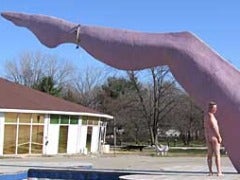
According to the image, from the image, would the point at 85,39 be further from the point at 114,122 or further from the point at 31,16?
the point at 114,122

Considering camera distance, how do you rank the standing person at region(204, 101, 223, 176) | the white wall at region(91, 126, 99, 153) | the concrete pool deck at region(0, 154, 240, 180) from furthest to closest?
the white wall at region(91, 126, 99, 153), the concrete pool deck at region(0, 154, 240, 180), the standing person at region(204, 101, 223, 176)

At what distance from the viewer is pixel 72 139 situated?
3891 cm

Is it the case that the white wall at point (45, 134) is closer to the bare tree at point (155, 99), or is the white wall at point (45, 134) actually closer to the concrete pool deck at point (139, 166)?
the concrete pool deck at point (139, 166)

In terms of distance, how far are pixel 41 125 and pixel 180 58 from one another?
2242cm

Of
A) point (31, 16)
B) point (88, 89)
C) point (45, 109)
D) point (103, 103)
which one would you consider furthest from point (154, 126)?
point (31, 16)

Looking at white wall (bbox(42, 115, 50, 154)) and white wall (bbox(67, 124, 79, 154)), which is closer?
white wall (bbox(42, 115, 50, 154))

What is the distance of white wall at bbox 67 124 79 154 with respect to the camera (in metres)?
38.7

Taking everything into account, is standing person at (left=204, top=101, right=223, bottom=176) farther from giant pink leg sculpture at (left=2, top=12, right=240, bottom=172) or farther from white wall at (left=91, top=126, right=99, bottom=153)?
white wall at (left=91, top=126, right=99, bottom=153)

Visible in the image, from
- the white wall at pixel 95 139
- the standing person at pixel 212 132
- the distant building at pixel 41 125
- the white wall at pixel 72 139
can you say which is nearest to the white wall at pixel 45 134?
the distant building at pixel 41 125

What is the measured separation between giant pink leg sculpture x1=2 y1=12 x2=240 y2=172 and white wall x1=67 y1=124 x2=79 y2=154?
73.2 ft

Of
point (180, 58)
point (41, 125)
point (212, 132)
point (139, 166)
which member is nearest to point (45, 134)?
point (41, 125)

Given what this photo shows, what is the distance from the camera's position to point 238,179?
44.1ft

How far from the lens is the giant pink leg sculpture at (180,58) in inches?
582

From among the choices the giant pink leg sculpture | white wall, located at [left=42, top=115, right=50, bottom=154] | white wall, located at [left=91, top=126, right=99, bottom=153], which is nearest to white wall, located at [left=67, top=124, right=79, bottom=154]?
white wall, located at [left=42, top=115, right=50, bottom=154]
